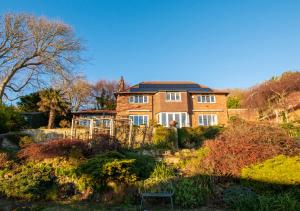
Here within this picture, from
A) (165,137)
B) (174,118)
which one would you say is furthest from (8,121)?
(174,118)

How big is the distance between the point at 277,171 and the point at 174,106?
24.0 meters

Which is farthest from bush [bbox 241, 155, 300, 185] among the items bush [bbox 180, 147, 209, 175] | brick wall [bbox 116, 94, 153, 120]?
brick wall [bbox 116, 94, 153, 120]

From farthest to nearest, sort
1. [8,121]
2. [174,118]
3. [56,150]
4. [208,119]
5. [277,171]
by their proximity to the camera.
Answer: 1. [208,119]
2. [174,118]
3. [8,121]
4. [56,150]
5. [277,171]

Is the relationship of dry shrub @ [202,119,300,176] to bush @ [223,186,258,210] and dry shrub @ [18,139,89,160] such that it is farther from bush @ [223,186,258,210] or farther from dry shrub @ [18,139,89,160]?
dry shrub @ [18,139,89,160]

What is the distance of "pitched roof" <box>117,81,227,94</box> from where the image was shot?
112ft

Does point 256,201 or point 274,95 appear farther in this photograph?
point 274,95

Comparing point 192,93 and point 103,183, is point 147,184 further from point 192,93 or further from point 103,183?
point 192,93

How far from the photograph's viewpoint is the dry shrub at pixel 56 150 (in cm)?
1198

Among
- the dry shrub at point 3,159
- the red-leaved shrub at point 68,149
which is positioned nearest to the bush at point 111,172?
the red-leaved shrub at point 68,149

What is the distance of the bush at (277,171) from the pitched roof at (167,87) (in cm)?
2501

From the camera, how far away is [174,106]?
3231 cm

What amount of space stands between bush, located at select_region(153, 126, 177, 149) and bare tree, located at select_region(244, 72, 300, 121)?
1895cm

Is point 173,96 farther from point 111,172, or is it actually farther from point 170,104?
point 111,172

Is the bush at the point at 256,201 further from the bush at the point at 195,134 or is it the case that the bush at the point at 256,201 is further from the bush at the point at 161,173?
the bush at the point at 195,134
